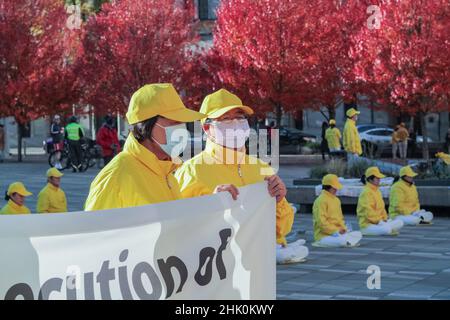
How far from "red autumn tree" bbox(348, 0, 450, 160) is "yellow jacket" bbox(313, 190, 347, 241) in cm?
1139

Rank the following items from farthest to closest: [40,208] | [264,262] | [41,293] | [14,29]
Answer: [14,29]
[40,208]
[264,262]
[41,293]

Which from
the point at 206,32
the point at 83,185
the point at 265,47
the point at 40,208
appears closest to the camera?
the point at 40,208

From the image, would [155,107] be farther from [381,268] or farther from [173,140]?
[381,268]

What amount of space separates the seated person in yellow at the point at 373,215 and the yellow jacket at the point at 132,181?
1014 centimetres

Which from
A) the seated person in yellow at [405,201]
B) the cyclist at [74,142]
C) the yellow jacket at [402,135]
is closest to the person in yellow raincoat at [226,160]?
the seated person in yellow at [405,201]

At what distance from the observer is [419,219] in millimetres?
16266

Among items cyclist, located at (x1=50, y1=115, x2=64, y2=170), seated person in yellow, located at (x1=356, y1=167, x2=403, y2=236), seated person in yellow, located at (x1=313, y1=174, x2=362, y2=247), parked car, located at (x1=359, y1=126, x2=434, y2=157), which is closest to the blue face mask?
seated person in yellow, located at (x1=313, y1=174, x2=362, y2=247)

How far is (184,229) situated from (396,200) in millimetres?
12187

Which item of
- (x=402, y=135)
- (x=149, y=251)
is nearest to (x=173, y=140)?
(x=149, y=251)

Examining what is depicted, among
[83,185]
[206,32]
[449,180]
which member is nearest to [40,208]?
[449,180]

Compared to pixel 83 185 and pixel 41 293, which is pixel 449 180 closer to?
pixel 83 185

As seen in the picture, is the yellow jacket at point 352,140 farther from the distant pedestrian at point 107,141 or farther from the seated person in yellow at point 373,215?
the seated person in yellow at point 373,215

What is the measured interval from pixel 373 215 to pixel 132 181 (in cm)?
1061

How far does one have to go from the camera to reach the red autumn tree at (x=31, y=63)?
3428cm
